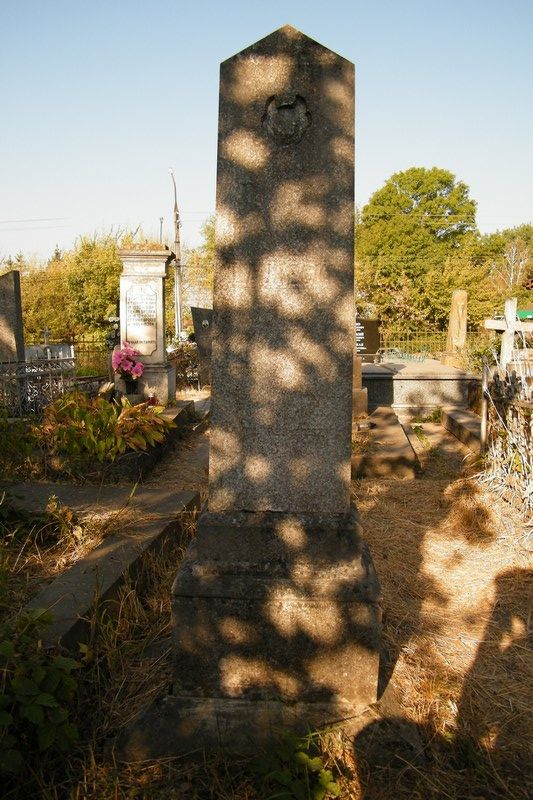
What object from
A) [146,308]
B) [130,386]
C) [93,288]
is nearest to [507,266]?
[93,288]

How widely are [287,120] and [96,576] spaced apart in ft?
6.79

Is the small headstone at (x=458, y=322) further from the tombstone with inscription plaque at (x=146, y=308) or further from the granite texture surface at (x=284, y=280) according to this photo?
the granite texture surface at (x=284, y=280)

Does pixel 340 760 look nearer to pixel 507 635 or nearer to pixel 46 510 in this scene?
pixel 507 635

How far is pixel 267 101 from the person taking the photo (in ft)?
6.59

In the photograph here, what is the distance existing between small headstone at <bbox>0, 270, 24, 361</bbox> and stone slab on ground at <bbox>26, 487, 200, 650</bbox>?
584 centimetres

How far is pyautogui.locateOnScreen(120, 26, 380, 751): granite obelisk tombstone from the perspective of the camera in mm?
2014

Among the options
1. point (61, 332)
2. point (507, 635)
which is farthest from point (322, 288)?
point (61, 332)

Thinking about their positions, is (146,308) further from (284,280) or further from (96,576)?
(284,280)

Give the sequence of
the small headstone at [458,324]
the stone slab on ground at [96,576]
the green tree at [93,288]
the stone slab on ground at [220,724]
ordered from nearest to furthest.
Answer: the stone slab on ground at [220,724] < the stone slab on ground at [96,576] < the small headstone at [458,324] < the green tree at [93,288]

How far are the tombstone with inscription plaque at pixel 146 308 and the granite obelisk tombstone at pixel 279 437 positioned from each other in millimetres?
7475

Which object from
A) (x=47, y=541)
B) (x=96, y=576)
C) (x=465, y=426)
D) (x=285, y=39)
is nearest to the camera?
(x=285, y=39)

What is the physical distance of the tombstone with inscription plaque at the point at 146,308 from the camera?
9.51 meters

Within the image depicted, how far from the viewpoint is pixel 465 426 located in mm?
8328

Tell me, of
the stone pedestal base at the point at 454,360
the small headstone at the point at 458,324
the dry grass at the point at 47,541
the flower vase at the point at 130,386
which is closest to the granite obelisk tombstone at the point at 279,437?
the dry grass at the point at 47,541
